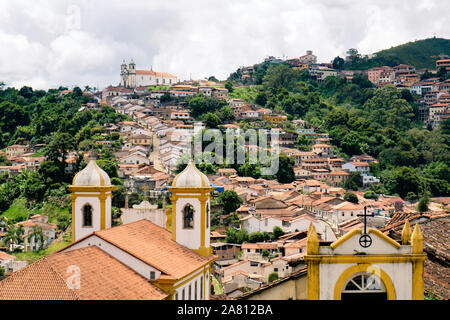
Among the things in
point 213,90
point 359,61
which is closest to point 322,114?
point 213,90

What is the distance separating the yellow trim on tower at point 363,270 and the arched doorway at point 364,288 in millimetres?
54

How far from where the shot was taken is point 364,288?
24.0 feet

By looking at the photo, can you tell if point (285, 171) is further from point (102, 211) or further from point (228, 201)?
point (102, 211)

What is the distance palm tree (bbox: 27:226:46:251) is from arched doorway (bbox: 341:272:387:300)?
39476 mm

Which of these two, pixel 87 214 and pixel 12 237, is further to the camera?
pixel 12 237

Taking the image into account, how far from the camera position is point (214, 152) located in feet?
214

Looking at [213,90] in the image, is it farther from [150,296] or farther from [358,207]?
[150,296]

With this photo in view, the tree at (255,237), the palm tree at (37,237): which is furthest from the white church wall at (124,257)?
the palm tree at (37,237)

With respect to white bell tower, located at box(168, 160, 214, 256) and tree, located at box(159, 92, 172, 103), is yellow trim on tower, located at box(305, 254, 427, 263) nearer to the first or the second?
white bell tower, located at box(168, 160, 214, 256)

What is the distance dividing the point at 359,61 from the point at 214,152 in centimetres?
7904

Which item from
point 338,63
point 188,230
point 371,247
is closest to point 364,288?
point 371,247

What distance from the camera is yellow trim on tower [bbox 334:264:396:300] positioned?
7156 mm

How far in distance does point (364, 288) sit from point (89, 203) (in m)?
11.0

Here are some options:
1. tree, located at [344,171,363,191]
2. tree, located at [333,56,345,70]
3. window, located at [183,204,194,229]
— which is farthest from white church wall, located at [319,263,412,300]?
tree, located at [333,56,345,70]
